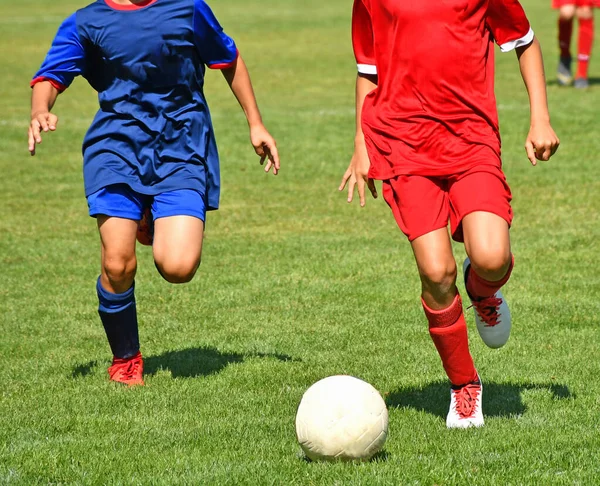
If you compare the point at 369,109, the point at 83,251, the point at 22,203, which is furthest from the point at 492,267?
the point at 22,203

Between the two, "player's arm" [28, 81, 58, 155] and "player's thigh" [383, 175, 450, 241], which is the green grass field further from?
"player's arm" [28, 81, 58, 155]

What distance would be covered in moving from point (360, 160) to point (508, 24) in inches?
36.4

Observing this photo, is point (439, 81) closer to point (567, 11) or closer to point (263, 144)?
point (263, 144)

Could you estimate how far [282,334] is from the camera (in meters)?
6.99

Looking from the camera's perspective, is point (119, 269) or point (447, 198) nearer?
point (447, 198)

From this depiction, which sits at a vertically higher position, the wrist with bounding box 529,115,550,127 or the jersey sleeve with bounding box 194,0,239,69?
the jersey sleeve with bounding box 194,0,239,69

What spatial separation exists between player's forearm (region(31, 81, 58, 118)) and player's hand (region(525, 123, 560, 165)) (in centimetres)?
242

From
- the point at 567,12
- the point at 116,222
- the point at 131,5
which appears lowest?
the point at 567,12

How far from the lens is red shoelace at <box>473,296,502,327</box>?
17.8 ft

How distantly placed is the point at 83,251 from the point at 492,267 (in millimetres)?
5332

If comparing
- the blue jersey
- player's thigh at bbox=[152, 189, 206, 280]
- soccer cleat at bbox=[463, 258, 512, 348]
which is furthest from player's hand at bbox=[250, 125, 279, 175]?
soccer cleat at bbox=[463, 258, 512, 348]

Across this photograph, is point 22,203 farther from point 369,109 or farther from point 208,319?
point 369,109

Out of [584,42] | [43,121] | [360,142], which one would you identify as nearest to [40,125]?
[43,121]

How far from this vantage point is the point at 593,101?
15.6 metres
